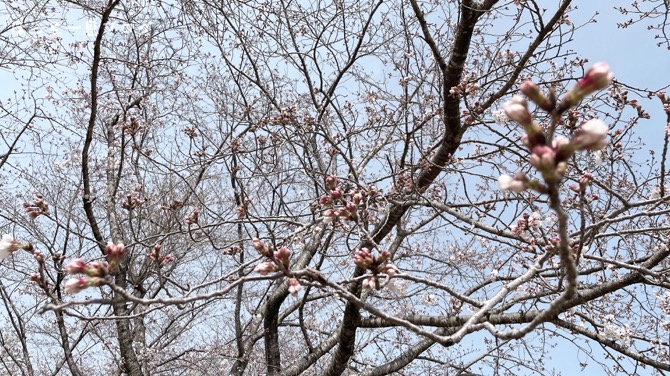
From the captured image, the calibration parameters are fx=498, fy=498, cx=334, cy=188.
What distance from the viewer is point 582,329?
3949mm

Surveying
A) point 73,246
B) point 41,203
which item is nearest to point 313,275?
point 41,203

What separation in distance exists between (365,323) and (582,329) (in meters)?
2.05

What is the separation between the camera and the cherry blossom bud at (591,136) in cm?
103

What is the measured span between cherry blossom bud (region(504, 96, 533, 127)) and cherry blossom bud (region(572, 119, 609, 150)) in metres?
0.10

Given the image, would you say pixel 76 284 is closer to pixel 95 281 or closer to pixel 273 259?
pixel 95 281

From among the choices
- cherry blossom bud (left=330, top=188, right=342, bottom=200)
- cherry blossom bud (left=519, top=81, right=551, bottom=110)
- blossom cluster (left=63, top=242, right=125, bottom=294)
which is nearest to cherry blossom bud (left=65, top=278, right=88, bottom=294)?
blossom cluster (left=63, top=242, right=125, bottom=294)

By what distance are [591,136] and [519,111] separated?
152 mm

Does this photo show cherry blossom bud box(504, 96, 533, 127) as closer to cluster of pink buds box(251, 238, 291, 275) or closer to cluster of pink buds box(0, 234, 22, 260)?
cluster of pink buds box(251, 238, 291, 275)

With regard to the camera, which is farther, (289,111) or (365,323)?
(365,323)

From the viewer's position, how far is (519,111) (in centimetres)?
108

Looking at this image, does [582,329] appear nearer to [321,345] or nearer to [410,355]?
[410,355]

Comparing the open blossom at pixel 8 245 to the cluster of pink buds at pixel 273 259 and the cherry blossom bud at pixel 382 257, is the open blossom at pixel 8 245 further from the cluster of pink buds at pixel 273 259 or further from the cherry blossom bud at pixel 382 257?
the cherry blossom bud at pixel 382 257

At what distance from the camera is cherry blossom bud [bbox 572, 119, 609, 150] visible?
3.37 feet

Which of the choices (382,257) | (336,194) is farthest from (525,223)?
(382,257)
